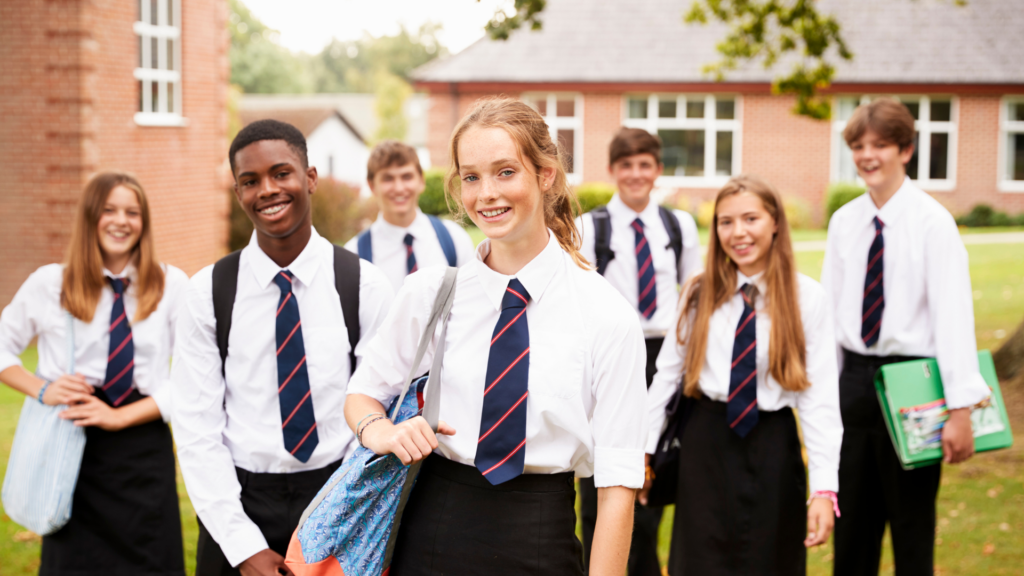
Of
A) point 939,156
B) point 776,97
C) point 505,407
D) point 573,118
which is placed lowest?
point 505,407

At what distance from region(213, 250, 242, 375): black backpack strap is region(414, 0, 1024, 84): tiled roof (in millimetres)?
21734

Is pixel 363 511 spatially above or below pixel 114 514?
above

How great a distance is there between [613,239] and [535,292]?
2967 millimetres

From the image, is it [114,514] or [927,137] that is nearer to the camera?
[114,514]

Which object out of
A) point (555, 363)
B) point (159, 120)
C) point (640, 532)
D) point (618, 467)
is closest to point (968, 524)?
point (640, 532)

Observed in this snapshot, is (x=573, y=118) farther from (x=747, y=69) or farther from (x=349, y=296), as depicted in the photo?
(x=349, y=296)

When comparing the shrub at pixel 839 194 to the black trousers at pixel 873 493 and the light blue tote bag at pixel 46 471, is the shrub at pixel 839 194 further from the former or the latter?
the light blue tote bag at pixel 46 471

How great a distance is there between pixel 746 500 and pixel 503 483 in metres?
1.66

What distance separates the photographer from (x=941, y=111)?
79.2 ft

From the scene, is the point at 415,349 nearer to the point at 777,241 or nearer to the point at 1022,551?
the point at 777,241

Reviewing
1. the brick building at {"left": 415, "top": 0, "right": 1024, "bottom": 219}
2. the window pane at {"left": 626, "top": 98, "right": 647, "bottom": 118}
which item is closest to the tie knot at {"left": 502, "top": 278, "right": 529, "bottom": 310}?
the brick building at {"left": 415, "top": 0, "right": 1024, "bottom": 219}

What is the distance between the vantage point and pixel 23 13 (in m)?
11.2

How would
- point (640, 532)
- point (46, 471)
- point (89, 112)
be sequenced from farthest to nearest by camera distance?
point (89, 112) → point (640, 532) → point (46, 471)

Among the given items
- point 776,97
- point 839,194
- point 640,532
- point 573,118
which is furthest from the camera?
point 573,118
